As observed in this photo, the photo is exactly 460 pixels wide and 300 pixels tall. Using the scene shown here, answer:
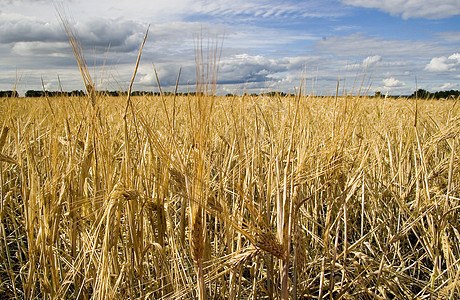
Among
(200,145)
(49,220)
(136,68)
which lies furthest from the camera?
(49,220)

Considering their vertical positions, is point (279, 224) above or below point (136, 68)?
below

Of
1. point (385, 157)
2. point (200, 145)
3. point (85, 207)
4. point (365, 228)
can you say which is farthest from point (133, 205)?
point (385, 157)

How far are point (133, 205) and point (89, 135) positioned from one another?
0.32 meters

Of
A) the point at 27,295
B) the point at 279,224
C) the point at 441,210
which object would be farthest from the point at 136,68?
the point at 441,210

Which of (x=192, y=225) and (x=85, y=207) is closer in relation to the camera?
(x=192, y=225)

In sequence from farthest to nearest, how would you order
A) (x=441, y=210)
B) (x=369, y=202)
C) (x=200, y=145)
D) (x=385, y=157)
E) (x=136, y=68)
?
(x=385, y=157) → (x=369, y=202) → (x=441, y=210) → (x=136, y=68) → (x=200, y=145)

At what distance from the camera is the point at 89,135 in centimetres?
121

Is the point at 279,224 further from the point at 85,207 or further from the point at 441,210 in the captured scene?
the point at 441,210

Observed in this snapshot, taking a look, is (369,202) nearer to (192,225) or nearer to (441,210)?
(441,210)

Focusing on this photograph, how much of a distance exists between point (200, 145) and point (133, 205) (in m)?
0.41

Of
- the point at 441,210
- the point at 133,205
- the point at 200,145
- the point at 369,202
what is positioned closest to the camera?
the point at 200,145

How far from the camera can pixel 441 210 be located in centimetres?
155

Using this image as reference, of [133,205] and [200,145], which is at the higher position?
[200,145]

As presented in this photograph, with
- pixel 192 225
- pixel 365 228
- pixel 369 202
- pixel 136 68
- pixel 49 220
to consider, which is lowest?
pixel 365 228
